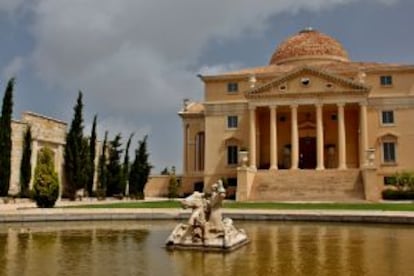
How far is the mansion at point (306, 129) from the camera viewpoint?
44.6 meters

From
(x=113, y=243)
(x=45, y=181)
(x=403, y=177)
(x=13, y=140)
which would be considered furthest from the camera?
(x=403, y=177)

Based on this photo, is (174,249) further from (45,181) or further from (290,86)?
(290,86)

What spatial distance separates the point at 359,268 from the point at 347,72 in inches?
1765

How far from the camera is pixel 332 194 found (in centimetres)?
4159

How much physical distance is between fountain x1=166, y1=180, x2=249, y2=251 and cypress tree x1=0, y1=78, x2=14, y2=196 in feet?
91.7

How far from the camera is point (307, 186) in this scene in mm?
43344

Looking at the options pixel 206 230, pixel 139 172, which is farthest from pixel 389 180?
pixel 206 230

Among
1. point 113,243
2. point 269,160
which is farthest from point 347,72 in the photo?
point 113,243

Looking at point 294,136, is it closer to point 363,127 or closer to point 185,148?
point 363,127

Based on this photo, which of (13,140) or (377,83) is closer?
(13,140)

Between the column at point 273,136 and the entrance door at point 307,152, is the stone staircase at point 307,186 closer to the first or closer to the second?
the column at point 273,136

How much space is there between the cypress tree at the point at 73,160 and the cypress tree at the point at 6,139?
6982mm

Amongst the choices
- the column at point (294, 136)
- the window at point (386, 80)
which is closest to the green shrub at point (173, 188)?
the column at point (294, 136)

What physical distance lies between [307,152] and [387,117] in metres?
8.39
